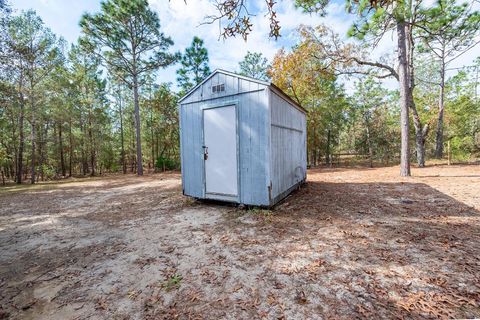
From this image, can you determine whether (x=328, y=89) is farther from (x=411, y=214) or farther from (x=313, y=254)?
(x=313, y=254)

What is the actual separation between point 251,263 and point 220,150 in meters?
2.91

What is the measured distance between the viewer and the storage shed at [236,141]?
14.3ft

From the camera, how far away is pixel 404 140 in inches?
310

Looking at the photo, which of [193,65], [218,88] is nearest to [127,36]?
[193,65]

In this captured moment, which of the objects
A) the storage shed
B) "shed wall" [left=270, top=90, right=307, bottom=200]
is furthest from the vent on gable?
"shed wall" [left=270, top=90, right=307, bottom=200]

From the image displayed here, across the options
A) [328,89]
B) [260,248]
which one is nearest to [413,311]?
[260,248]

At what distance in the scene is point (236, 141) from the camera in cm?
468

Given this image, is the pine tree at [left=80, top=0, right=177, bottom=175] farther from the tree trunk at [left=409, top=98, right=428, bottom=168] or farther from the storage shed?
the tree trunk at [left=409, top=98, right=428, bottom=168]

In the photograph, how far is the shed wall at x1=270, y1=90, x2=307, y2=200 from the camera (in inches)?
182

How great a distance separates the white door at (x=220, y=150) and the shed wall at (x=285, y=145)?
0.90 metres

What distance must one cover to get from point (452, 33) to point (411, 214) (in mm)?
9102

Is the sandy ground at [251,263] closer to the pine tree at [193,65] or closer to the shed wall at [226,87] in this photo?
the shed wall at [226,87]

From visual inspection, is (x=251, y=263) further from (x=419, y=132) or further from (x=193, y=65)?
(x=193, y=65)

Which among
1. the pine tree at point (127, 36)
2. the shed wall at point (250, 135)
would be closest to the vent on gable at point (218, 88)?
the shed wall at point (250, 135)
